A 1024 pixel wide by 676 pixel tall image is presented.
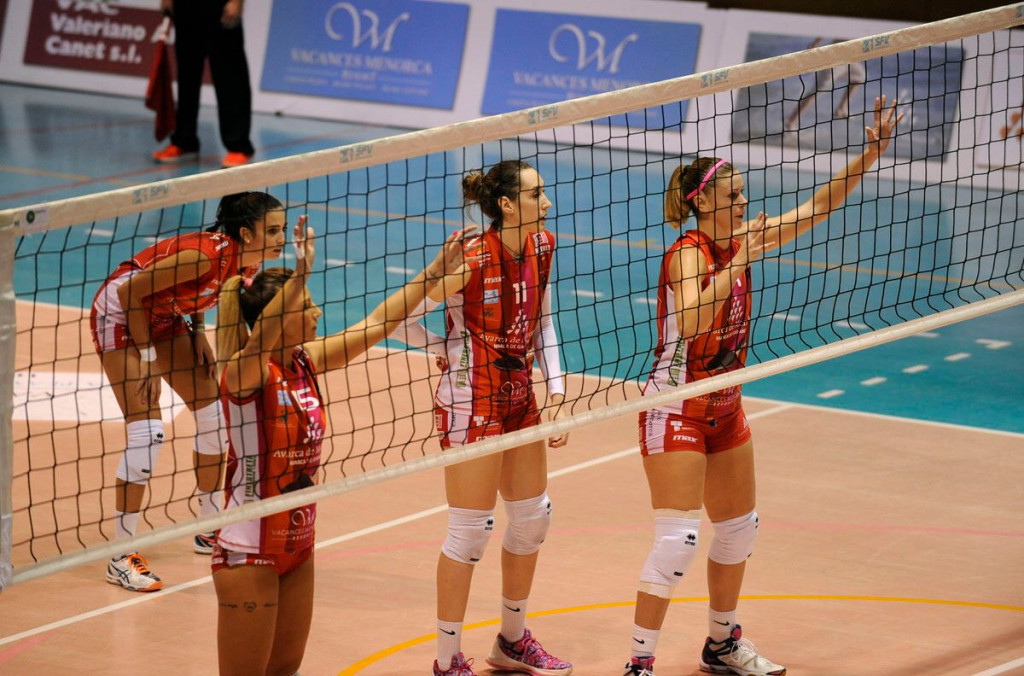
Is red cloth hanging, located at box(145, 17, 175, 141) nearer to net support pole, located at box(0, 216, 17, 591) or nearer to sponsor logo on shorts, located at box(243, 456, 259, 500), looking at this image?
sponsor logo on shorts, located at box(243, 456, 259, 500)

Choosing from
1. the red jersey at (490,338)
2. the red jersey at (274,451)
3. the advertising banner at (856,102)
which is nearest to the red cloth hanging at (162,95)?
the advertising banner at (856,102)

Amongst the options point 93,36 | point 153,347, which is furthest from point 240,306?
point 93,36

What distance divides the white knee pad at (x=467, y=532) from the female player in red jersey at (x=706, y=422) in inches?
23.4

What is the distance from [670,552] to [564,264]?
7.87 meters

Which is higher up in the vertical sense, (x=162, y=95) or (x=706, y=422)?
(x=162, y=95)

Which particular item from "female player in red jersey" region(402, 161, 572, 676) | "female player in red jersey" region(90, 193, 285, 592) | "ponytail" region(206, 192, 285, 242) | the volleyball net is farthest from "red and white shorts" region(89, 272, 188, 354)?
"female player in red jersey" region(402, 161, 572, 676)

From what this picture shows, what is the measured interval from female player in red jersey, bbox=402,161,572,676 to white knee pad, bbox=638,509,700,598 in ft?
1.51

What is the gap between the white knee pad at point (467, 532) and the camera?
17.2 ft

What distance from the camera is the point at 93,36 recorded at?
20.9 meters

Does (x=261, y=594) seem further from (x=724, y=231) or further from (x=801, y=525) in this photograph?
(x=801, y=525)

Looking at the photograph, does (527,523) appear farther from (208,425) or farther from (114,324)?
(114,324)

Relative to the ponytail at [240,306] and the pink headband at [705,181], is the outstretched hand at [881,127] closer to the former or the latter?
the pink headband at [705,181]

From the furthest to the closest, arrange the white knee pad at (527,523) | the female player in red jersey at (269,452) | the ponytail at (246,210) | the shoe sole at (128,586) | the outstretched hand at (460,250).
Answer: the shoe sole at (128,586), the white knee pad at (527,523), the ponytail at (246,210), the outstretched hand at (460,250), the female player in red jersey at (269,452)

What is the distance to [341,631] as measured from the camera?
5.91m
